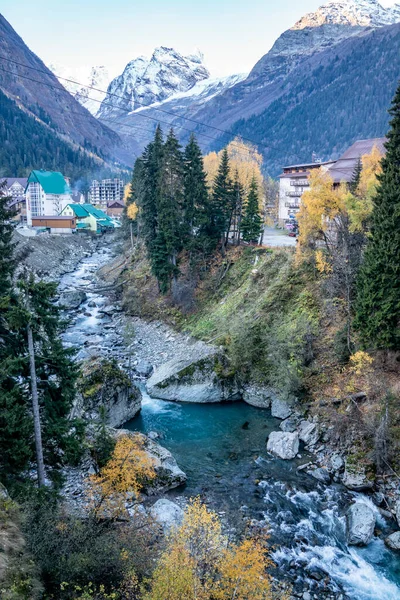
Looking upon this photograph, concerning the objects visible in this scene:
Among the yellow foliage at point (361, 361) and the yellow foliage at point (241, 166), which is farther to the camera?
the yellow foliage at point (241, 166)

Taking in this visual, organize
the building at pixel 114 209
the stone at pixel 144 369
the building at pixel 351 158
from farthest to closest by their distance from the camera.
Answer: the building at pixel 114 209 → the building at pixel 351 158 → the stone at pixel 144 369

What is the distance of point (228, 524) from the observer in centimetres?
1761

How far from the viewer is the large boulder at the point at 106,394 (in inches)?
974

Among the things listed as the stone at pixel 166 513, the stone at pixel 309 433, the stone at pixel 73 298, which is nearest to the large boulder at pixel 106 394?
the stone at pixel 166 513

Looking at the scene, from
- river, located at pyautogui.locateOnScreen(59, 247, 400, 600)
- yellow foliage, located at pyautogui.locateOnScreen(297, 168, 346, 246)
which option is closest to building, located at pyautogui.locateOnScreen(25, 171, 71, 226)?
yellow foliage, located at pyautogui.locateOnScreen(297, 168, 346, 246)

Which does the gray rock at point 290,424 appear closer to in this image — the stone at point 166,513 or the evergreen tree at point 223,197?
the stone at point 166,513

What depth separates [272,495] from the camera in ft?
65.0

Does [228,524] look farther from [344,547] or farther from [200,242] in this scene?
[200,242]

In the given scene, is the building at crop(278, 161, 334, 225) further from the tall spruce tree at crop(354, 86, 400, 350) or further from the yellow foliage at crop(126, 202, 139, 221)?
the tall spruce tree at crop(354, 86, 400, 350)

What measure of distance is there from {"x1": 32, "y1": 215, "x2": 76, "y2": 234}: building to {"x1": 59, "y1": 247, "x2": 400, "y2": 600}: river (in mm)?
80306

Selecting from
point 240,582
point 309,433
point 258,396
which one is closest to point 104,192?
point 258,396

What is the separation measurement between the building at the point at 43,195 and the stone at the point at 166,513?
106 meters

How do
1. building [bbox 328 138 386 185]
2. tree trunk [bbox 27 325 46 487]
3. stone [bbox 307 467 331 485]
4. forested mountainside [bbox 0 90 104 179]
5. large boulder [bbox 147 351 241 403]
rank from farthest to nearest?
forested mountainside [bbox 0 90 104 179]
building [bbox 328 138 386 185]
large boulder [bbox 147 351 241 403]
stone [bbox 307 467 331 485]
tree trunk [bbox 27 325 46 487]

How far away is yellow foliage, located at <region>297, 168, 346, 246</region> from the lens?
2934 centimetres
